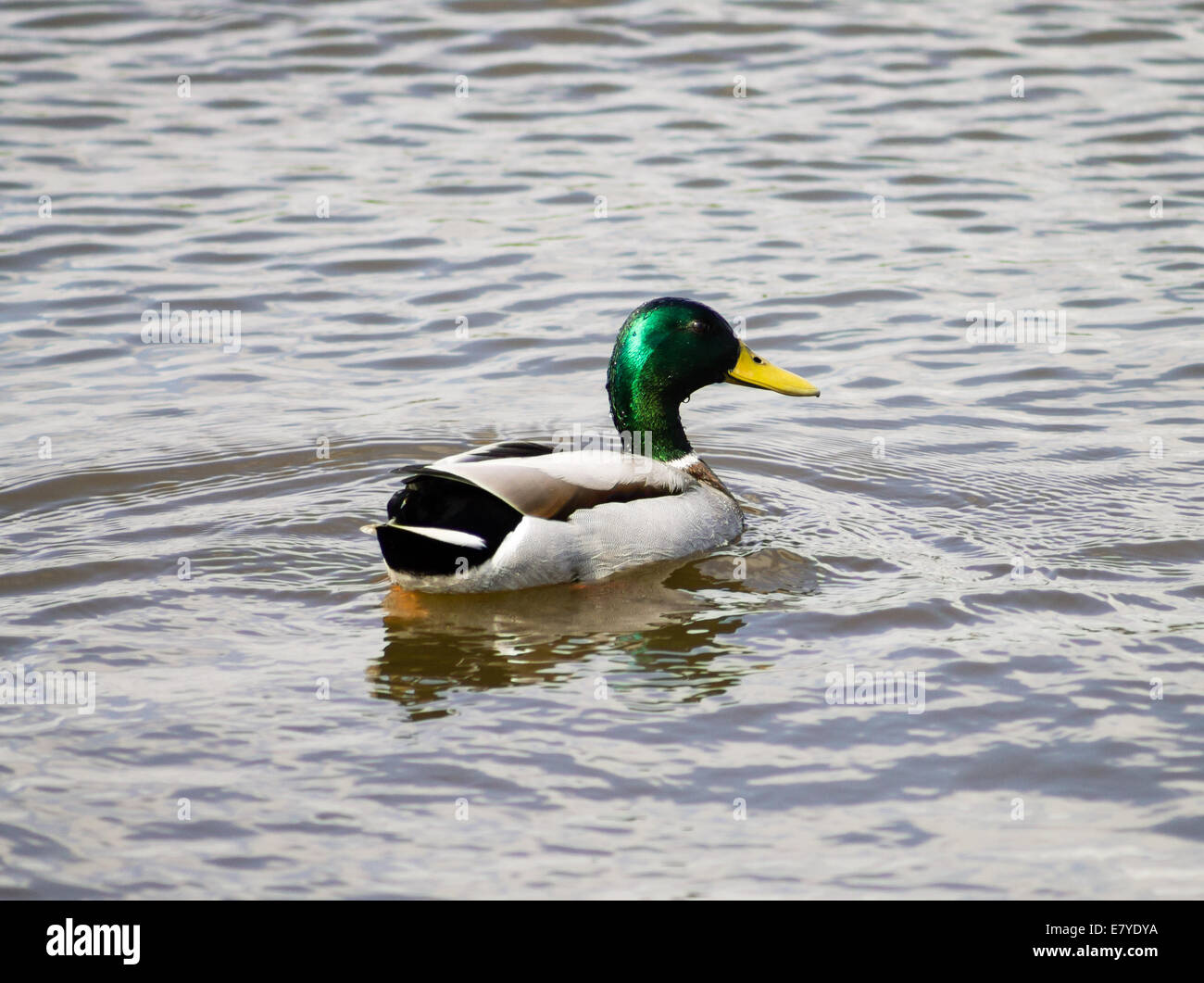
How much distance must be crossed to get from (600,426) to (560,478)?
197 cm

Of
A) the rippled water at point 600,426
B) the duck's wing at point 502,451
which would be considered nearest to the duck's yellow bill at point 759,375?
the rippled water at point 600,426

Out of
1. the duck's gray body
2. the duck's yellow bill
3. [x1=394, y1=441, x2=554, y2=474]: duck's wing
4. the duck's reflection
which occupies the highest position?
the duck's yellow bill

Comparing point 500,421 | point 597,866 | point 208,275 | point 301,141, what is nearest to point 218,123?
point 301,141

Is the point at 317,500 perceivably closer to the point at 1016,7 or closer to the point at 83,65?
the point at 83,65

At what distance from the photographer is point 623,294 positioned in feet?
32.1

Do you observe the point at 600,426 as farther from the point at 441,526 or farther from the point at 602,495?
the point at 441,526

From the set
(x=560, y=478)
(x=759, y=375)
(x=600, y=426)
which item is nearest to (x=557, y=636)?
(x=560, y=478)

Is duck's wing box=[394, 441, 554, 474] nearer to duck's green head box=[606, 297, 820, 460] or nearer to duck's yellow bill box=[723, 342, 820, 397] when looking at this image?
duck's green head box=[606, 297, 820, 460]

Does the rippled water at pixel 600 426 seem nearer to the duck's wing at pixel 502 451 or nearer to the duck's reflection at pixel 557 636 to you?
the duck's reflection at pixel 557 636

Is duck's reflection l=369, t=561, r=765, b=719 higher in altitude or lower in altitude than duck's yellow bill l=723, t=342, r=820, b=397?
lower

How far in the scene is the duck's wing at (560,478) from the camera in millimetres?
5945

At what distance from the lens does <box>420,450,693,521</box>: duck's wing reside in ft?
19.5

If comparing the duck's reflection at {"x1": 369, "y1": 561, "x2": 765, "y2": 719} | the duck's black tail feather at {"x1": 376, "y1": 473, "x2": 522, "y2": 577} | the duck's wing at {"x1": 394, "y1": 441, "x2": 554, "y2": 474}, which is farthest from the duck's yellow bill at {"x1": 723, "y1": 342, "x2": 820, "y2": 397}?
the duck's black tail feather at {"x1": 376, "y1": 473, "x2": 522, "y2": 577}

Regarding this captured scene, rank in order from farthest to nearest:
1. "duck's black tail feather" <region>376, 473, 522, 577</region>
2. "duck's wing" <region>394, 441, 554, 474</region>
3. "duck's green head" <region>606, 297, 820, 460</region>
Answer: "duck's green head" <region>606, 297, 820, 460</region> < "duck's wing" <region>394, 441, 554, 474</region> < "duck's black tail feather" <region>376, 473, 522, 577</region>
